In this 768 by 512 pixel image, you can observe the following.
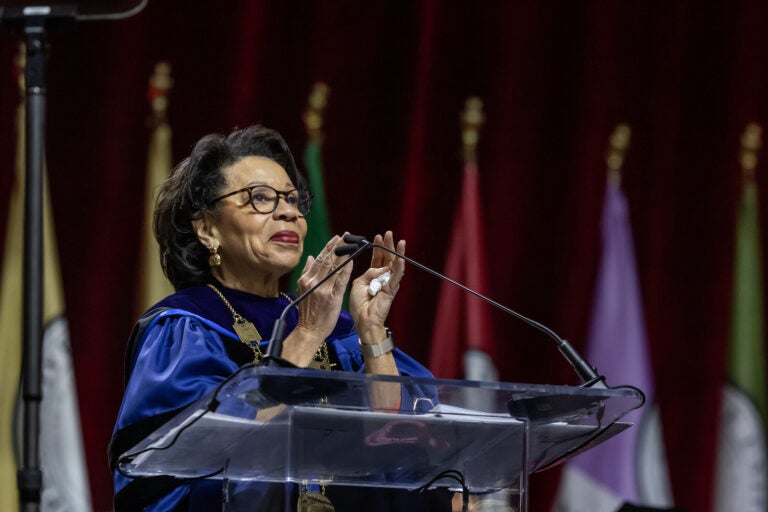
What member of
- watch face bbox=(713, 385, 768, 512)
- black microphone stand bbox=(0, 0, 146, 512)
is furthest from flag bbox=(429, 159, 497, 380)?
black microphone stand bbox=(0, 0, 146, 512)

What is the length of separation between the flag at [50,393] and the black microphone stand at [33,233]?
1965mm

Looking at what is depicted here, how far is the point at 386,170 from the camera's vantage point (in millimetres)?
4047

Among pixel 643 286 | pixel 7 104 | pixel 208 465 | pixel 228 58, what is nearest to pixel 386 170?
pixel 228 58

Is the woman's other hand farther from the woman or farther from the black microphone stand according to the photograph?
the black microphone stand

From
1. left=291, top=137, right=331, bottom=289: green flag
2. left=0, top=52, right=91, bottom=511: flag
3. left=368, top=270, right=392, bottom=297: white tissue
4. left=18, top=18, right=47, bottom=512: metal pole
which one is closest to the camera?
left=18, top=18, right=47, bottom=512: metal pole

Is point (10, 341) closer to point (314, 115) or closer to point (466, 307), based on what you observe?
point (314, 115)

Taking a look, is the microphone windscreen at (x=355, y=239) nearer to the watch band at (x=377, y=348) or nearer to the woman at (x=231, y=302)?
the woman at (x=231, y=302)

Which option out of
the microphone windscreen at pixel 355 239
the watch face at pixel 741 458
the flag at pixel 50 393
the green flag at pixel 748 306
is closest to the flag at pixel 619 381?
the watch face at pixel 741 458

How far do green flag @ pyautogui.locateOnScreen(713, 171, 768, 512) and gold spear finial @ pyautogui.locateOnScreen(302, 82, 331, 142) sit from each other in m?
1.49

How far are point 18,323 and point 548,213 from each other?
1772mm

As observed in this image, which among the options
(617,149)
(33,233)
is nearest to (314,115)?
(617,149)

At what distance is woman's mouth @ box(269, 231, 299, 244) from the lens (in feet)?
8.72

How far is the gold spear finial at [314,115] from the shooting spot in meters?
3.99

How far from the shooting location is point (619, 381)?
4.13 metres
